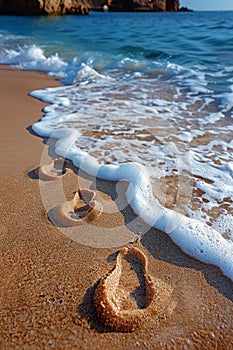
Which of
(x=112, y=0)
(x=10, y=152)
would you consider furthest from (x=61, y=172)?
(x=112, y=0)

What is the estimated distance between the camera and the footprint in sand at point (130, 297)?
1.18 meters

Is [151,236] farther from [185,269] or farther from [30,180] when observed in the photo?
[30,180]

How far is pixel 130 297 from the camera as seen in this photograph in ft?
4.31

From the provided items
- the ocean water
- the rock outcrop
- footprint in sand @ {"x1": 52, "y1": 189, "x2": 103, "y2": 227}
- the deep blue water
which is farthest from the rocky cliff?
footprint in sand @ {"x1": 52, "y1": 189, "x2": 103, "y2": 227}

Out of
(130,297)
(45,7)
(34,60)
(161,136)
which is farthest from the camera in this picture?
(45,7)

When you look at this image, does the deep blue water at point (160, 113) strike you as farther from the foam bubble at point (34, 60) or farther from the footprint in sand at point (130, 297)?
the footprint in sand at point (130, 297)

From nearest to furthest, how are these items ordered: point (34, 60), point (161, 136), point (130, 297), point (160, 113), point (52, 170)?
1. point (130, 297)
2. point (52, 170)
3. point (161, 136)
4. point (160, 113)
5. point (34, 60)

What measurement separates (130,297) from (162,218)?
574mm

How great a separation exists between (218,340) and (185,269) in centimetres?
36

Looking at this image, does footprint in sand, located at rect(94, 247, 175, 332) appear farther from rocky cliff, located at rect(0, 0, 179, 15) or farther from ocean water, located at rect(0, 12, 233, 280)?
rocky cliff, located at rect(0, 0, 179, 15)

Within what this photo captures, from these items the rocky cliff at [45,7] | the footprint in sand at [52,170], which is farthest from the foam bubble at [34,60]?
the rocky cliff at [45,7]

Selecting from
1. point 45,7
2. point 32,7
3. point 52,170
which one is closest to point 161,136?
point 52,170

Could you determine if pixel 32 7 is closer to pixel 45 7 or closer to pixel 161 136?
pixel 45 7

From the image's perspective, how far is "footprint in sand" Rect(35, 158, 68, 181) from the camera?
2.11 metres
